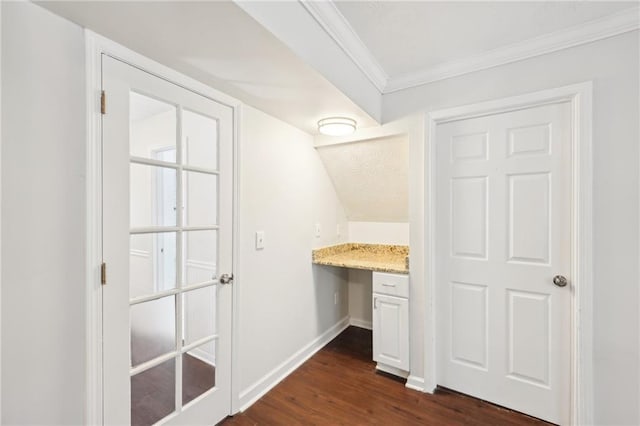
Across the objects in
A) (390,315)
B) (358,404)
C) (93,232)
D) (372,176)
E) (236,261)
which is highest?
(372,176)

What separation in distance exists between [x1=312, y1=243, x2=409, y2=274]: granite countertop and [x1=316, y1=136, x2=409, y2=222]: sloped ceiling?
1.04 ft

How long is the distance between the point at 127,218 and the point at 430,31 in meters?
1.89

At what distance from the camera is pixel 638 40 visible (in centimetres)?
151

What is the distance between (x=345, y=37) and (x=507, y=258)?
1755 mm

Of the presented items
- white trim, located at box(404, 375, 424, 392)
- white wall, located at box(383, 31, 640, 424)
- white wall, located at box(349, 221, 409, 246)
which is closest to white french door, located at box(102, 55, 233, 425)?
white trim, located at box(404, 375, 424, 392)

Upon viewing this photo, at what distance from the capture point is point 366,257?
115 inches

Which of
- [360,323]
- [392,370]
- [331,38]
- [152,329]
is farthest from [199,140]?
[360,323]

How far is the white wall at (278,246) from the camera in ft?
6.38

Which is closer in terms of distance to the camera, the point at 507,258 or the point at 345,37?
the point at 345,37

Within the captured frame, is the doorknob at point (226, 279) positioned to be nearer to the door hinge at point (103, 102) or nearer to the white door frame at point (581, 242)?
the door hinge at point (103, 102)

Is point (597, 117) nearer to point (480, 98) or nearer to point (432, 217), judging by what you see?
point (480, 98)

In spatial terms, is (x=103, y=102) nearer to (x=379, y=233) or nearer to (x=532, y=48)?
(x=532, y=48)

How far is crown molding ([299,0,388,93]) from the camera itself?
1.40 m

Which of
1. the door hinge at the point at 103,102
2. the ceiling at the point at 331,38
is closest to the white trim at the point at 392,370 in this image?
the ceiling at the point at 331,38
